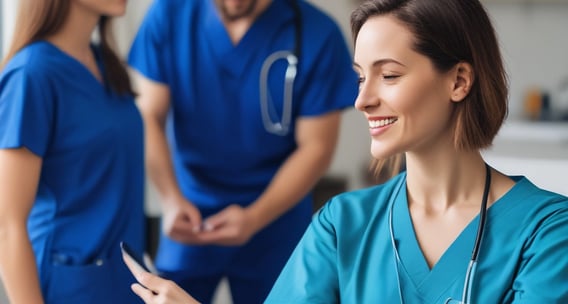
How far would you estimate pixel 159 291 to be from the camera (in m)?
1.37

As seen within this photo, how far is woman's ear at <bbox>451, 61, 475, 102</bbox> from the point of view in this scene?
1363 mm

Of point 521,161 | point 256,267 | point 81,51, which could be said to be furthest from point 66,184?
point 521,161

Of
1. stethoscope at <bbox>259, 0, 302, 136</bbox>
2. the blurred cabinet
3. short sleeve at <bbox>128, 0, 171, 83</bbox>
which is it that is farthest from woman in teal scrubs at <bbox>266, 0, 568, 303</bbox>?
the blurred cabinet

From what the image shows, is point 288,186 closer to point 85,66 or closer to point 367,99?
point 85,66

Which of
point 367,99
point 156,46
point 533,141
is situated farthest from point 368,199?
point 533,141

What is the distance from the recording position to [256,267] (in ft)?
7.24

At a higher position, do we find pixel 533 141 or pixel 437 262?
pixel 437 262

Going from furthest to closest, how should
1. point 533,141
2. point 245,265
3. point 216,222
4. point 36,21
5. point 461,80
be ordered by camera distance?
point 533,141, point 245,265, point 216,222, point 36,21, point 461,80

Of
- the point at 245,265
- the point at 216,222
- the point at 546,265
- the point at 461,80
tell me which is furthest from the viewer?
the point at 245,265

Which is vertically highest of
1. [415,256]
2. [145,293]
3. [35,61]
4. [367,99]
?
[367,99]

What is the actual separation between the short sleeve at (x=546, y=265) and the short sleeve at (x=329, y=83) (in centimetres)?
97

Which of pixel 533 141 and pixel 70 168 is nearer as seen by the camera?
pixel 70 168

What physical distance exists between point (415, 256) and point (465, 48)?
0.33 meters

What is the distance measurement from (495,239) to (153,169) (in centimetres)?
108
